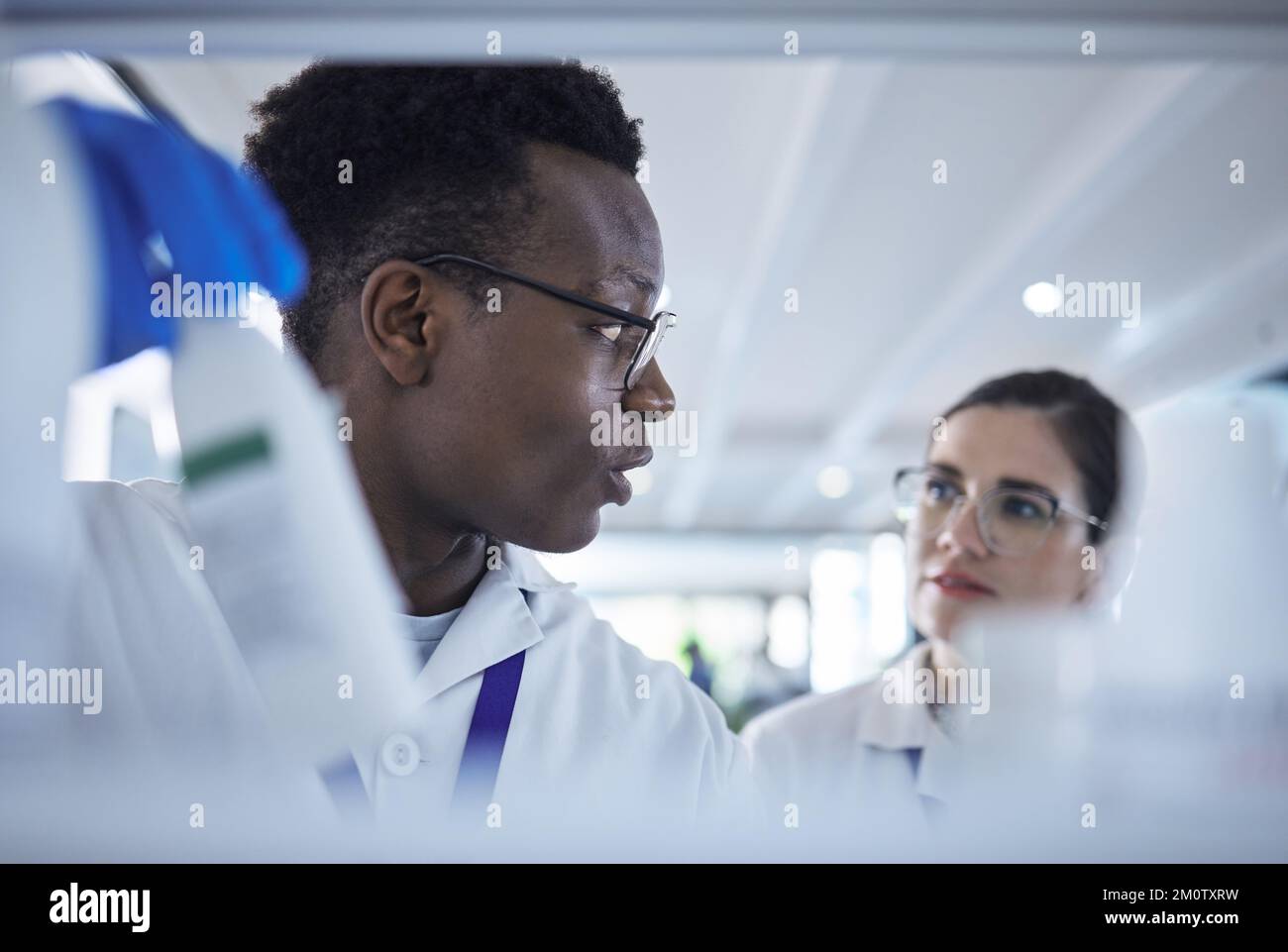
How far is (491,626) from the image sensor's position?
1.12 meters

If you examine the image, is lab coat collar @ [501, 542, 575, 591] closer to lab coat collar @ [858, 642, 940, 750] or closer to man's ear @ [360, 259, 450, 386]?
man's ear @ [360, 259, 450, 386]

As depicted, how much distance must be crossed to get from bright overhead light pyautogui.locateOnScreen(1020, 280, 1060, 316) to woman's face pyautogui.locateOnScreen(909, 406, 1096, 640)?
167 mm

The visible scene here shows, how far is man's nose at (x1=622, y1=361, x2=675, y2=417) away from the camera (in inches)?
44.6

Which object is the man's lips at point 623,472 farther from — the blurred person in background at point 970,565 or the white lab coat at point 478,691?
the blurred person in background at point 970,565

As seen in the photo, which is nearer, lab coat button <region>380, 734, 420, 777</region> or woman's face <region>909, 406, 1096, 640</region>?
lab coat button <region>380, 734, 420, 777</region>

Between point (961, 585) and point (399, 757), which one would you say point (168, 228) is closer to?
point (399, 757)

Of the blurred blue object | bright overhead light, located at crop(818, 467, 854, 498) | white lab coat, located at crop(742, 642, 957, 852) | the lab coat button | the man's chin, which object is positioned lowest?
white lab coat, located at crop(742, 642, 957, 852)

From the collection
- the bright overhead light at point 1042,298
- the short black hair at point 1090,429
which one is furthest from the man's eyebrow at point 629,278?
the bright overhead light at point 1042,298

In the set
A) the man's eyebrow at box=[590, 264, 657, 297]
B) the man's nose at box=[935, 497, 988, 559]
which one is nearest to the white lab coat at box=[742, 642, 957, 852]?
the man's nose at box=[935, 497, 988, 559]

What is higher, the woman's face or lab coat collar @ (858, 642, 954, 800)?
the woman's face

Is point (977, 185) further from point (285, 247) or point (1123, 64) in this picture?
point (285, 247)
